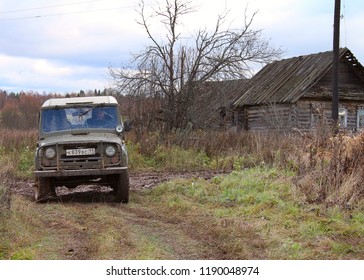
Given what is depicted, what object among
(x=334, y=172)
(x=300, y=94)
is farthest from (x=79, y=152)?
(x=300, y=94)

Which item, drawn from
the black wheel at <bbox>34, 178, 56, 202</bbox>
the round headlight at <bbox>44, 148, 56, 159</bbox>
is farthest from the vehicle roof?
the black wheel at <bbox>34, 178, 56, 202</bbox>

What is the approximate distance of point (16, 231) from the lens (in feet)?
24.1

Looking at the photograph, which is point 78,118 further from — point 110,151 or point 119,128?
point 110,151

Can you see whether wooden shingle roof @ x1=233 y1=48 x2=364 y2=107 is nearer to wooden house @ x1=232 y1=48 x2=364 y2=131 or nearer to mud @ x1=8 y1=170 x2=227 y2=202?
wooden house @ x1=232 y1=48 x2=364 y2=131

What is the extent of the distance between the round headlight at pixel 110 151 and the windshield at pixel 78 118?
0.91 metres

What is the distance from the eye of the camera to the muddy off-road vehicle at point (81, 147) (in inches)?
413

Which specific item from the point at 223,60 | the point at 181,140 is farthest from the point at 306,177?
the point at 223,60

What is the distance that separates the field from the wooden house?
16.1 m

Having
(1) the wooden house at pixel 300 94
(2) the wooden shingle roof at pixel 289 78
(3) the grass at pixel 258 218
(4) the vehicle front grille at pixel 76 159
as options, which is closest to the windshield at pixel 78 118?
(4) the vehicle front grille at pixel 76 159

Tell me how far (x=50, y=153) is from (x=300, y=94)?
20.8 m

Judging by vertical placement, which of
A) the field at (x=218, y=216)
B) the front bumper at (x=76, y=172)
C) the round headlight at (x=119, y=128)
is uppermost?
the round headlight at (x=119, y=128)

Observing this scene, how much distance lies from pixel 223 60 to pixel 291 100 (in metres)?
7.67

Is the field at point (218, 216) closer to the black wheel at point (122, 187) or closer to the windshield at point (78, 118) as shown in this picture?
the black wheel at point (122, 187)
